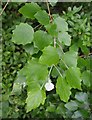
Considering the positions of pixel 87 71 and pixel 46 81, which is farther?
pixel 87 71

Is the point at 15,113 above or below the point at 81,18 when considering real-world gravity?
below

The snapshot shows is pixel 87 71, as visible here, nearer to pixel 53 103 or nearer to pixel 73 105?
pixel 73 105

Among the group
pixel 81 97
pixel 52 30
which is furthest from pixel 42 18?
pixel 81 97

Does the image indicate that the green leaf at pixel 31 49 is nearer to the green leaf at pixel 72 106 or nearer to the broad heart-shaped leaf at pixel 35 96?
the broad heart-shaped leaf at pixel 35 96

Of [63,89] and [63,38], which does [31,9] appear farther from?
[63,89]

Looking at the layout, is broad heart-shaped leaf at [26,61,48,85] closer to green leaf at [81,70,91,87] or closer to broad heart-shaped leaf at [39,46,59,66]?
broad heart-shaped leaf at [39,46,59,66]

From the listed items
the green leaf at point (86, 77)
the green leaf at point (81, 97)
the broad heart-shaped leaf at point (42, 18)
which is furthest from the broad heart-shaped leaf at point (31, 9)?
the green leaf at point (81, 97)

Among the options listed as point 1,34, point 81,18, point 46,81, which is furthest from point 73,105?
point 1,34
